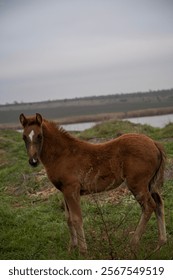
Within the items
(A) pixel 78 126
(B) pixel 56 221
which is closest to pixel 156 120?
(A) pixel 78 126

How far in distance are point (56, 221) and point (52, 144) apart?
1.56m

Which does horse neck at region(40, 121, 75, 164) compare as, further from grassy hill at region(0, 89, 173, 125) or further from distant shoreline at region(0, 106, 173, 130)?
distant shoreline at region(0, 106, 173, 130)

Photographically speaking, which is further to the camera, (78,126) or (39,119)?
(78,126)

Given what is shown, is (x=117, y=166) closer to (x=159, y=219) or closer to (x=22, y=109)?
(x=159, y=219)

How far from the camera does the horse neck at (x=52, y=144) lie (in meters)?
A: 4.32

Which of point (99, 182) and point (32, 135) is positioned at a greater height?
point (32, 135)

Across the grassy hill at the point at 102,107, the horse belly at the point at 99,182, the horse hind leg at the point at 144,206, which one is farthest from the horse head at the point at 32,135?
the grassy hill at the point at 102,107

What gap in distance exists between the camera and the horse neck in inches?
170

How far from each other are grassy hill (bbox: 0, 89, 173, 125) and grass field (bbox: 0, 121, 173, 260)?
1.30 meters

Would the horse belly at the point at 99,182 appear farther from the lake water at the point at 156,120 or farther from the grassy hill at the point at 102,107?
the lake water at the point at 156,120

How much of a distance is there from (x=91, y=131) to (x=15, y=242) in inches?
318

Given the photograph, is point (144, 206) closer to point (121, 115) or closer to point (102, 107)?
point (102, 107)

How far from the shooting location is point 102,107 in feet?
45.2

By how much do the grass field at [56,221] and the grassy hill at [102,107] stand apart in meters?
1.30
